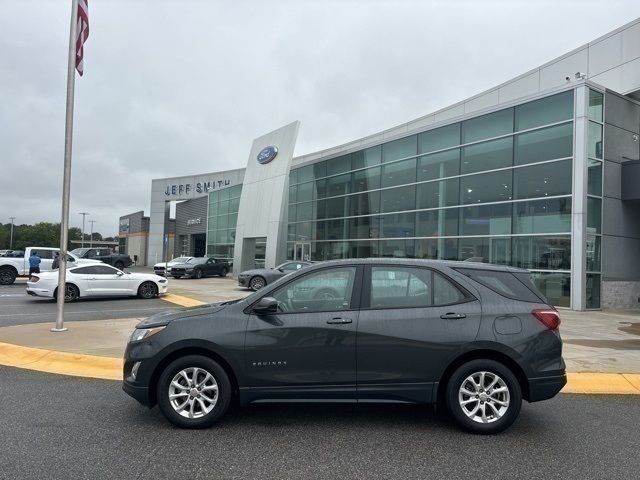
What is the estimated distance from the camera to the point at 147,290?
17.6 m

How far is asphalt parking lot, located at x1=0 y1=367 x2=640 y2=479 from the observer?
3723mm

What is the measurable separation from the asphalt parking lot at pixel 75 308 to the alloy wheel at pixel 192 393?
27.7 feet

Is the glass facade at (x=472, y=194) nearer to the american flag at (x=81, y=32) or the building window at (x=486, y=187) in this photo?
the building window at (x=486, y=187)

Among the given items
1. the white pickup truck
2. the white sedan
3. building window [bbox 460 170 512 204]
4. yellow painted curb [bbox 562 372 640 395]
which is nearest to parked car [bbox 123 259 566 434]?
yellow painted curb [bbox 562 372 640 395]

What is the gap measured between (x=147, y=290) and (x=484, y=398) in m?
15.1

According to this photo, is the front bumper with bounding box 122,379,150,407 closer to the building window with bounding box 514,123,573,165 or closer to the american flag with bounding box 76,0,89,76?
the american flag with bounding box 76,0,89,76

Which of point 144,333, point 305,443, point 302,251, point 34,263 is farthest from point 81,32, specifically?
point 302,251

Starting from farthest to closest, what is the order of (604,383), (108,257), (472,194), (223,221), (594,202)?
(223,221)
(108,257)
(472,194)
(594,202)
(604,383)

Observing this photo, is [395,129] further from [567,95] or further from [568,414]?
[568,414]

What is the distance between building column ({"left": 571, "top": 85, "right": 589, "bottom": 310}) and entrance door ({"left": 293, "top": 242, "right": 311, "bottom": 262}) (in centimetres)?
1604

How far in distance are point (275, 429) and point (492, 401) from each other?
6.64 feet

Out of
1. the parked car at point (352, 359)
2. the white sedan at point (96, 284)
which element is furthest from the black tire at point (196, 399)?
the white sedan at point (96, 284)

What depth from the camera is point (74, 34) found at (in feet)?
31.1

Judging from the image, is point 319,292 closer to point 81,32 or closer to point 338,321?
point 338,321
